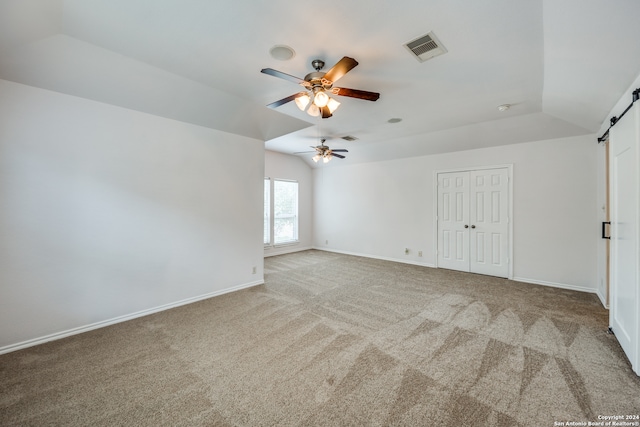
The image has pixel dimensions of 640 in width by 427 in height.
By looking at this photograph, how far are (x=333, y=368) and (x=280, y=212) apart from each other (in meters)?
5.45

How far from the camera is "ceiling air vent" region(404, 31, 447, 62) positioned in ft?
6.84

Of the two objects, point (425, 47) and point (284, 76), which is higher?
point (425, 47)

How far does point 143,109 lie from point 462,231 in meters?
6.02

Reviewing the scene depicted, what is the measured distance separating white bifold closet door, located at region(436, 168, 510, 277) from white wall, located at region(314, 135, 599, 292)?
0.17 meters

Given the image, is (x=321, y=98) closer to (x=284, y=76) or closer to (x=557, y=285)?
(x=284, y=76)

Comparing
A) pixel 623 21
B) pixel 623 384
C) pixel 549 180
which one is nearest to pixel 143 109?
pixel 623 21

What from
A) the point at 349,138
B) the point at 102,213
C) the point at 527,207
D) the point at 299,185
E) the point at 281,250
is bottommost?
the point at 281,250

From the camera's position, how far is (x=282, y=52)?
2283mm

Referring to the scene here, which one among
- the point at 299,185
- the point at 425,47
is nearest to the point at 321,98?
the point at 425,47

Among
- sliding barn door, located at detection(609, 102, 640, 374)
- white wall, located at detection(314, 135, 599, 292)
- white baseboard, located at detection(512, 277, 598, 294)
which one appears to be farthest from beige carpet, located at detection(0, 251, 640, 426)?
white wall, located at detection(314, 135, 599, 292)

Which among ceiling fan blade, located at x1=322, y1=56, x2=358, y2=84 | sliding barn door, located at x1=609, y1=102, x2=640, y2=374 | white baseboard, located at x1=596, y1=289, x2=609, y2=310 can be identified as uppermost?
ceiling fan blade, located at x1=322, y1=56, x2=358, y2=84

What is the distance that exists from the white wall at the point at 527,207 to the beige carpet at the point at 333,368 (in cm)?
90

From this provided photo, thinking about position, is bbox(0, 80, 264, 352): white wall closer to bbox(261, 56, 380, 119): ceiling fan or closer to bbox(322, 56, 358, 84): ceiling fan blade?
bbox(261, 56, 380, 119): ceiling fan

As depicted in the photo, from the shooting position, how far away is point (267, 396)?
187cm
